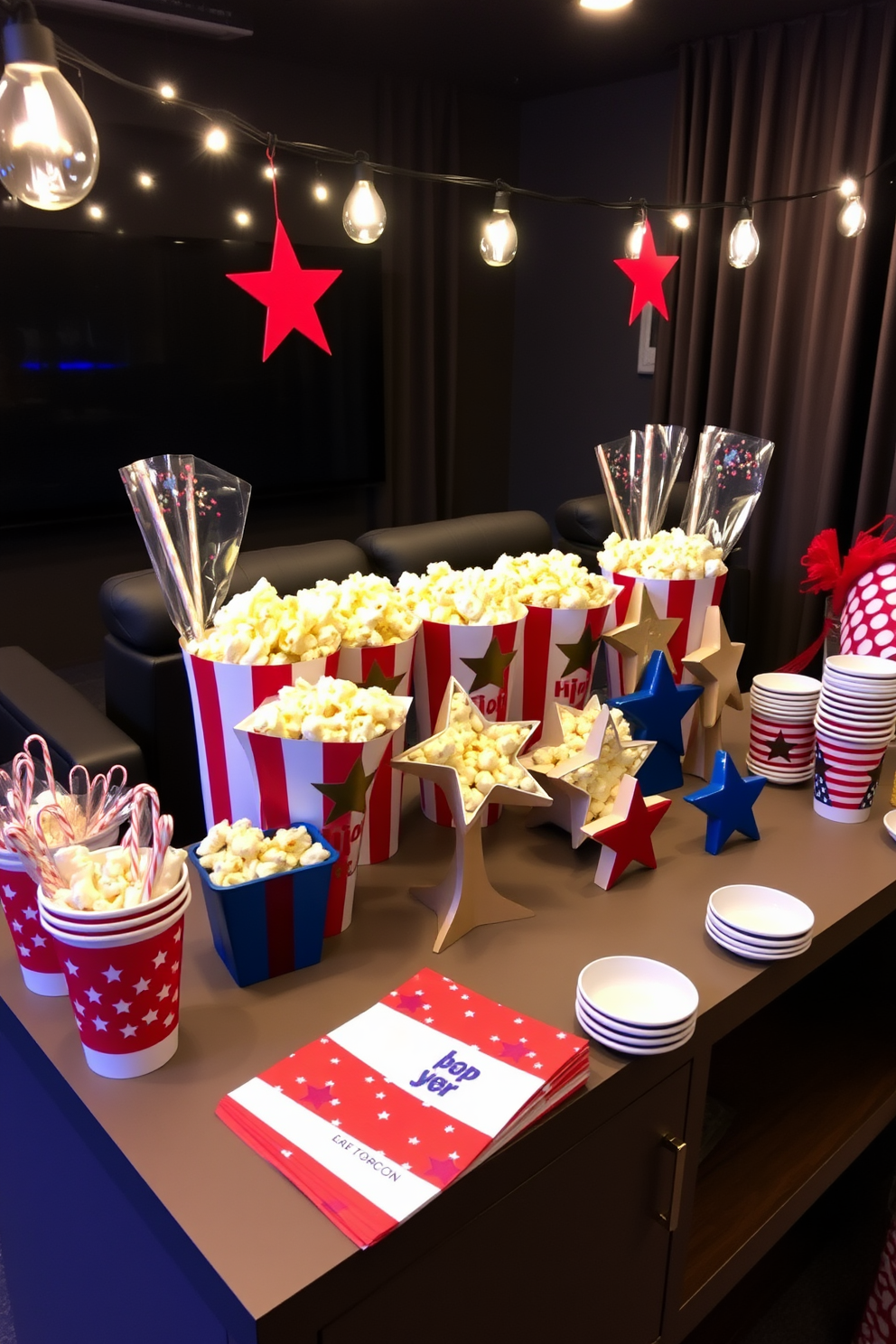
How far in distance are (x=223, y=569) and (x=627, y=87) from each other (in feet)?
14.2

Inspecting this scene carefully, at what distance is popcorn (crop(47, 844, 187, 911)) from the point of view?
0.82 meters

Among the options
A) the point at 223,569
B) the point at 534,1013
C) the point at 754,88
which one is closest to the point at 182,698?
the point at 223,569

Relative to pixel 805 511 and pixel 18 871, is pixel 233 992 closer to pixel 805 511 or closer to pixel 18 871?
pixel 18 871

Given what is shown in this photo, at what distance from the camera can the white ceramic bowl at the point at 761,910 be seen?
1.05 meters

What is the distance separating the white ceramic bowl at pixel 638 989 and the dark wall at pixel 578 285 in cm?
418

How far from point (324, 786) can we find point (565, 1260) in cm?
50

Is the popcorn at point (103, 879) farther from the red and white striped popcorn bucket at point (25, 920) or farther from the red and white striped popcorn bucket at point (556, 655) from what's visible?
the red and white striped popcorn bucket at point (556, 655)

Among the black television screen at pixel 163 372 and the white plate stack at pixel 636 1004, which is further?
the black television screen at pixel 163 372

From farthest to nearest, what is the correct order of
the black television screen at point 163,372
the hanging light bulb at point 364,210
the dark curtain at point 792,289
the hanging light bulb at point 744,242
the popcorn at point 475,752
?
the black television screen at point 163,372 → the dark curtain at point 792,289 → the hanging light bulb at point 744,242 → the hanging light bulb at point 364,210 → the popcorn at point 475,752

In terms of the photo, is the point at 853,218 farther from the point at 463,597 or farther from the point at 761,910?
the point at 761,910

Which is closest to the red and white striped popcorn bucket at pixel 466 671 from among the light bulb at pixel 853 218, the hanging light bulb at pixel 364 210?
the hanging light bulb at pixel 364 210

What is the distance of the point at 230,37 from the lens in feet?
12.6

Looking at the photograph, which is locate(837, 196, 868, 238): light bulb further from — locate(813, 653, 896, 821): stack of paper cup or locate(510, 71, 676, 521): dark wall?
locate(510, 71, 676, 521): dark wall

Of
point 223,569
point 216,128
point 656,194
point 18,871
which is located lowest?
point 18,871
